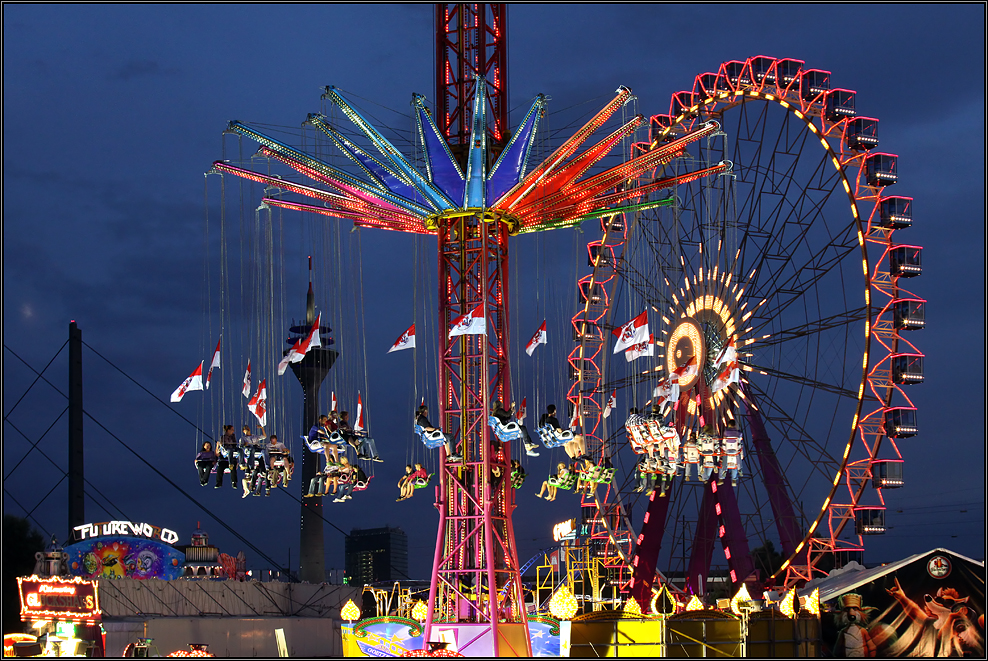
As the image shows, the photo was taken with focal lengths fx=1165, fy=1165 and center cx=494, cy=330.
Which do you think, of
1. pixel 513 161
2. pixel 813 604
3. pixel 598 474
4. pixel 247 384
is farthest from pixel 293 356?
pixel 813 604

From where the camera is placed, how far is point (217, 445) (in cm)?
2627

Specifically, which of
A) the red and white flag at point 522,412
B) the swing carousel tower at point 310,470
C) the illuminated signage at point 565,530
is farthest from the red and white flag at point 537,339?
the swing carousel tower at point 310,470

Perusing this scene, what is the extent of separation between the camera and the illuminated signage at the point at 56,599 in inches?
1011

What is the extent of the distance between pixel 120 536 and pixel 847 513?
28099mm

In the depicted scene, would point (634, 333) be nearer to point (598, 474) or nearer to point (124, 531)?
point (598, 474)

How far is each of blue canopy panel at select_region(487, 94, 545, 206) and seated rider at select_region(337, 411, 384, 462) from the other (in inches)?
236

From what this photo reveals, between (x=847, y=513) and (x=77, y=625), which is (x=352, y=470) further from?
(x=847, y=513)

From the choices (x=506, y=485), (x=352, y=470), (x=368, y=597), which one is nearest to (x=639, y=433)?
(x=506, y=485)

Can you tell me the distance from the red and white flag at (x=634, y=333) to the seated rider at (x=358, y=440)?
22.8 ft

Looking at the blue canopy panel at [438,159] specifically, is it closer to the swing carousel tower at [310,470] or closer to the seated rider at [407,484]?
the seated rider at [407,484]

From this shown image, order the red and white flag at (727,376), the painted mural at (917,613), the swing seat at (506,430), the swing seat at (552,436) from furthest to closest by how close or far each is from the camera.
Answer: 1. the red and white flag at (727,376)
2. the painted mural at (917,613)
3. the swing seat at (552,436)
4. the swing seat at (506,430)

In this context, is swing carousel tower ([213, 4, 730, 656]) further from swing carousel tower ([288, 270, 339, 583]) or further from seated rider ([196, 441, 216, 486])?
swing carousel tower ([288, 270, 339, 583])

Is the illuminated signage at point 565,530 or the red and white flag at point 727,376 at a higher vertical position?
the red and white flag at point 727,376

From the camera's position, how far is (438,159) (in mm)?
26484
